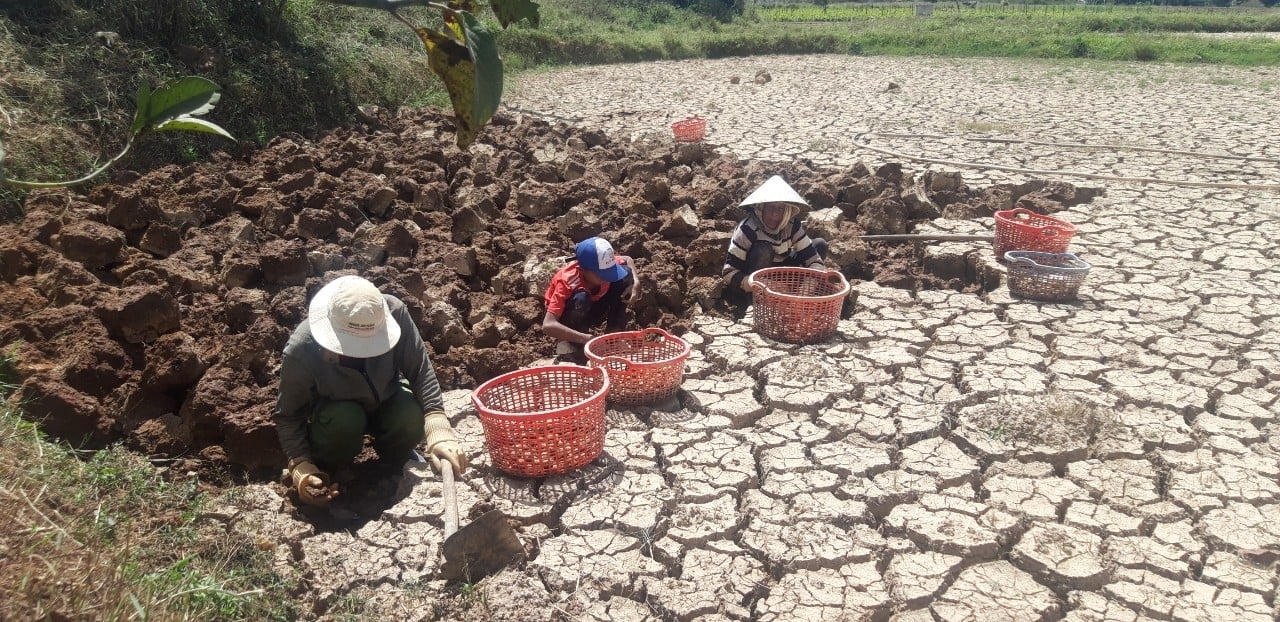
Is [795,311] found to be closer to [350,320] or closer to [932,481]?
[932,481]

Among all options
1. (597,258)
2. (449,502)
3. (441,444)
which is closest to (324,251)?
(597,258)

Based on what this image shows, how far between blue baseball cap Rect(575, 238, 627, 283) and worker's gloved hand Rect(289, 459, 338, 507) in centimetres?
172

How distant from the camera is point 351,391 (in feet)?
11.5

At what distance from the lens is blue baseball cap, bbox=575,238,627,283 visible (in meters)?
4.48

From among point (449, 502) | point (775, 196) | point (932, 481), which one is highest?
point (775, 196)

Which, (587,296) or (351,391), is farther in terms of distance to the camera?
(587,296)

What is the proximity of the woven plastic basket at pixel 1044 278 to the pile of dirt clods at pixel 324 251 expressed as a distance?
484 mm

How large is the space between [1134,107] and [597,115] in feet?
25.2

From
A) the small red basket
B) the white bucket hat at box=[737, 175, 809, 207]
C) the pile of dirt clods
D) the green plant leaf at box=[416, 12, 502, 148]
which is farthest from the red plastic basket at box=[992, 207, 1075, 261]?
the green plant leaf at box=[416, 12, 502, 148]

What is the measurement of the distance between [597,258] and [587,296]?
278 millimetres

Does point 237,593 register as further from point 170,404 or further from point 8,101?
point 8,101

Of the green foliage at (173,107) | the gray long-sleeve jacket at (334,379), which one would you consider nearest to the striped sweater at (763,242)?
the gray long-sleeve jacket at (334,379)

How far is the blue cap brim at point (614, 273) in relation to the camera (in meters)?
4.56

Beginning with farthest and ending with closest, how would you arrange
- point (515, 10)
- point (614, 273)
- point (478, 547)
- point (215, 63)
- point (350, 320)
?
point (215, 63), point (614, 273), point (350, 320), point (478, 547), point (515, 10)
